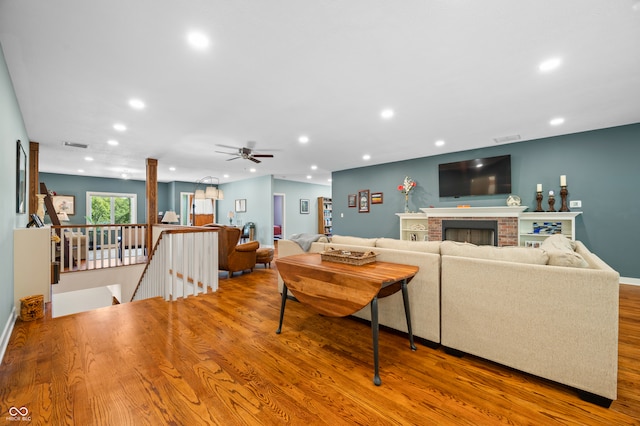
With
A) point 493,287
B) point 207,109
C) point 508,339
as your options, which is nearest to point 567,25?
point 493,287

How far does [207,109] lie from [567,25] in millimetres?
3473

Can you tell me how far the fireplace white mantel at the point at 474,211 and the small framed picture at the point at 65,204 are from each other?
34.4ft

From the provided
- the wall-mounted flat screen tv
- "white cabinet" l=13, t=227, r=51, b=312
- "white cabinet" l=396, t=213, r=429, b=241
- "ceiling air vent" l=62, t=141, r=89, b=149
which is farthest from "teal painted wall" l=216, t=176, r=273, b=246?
"white cabinet" l=13, t=227, r=51, b=312

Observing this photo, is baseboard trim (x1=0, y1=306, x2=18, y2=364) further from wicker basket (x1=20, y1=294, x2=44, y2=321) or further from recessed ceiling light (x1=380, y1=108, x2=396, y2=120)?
recessed ceiling light (x1=380, y1=108, x2=396, y2=120)

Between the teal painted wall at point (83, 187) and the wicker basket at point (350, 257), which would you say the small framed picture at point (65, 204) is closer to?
the teal painted wall at point (83, 187)

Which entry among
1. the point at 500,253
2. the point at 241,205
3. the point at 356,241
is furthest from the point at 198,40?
the point at 241,205

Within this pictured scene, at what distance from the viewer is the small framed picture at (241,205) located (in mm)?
9766

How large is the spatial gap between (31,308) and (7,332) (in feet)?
1.61

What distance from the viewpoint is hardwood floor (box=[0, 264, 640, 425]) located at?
1.46 m

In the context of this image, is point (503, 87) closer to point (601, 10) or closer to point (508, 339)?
point (601, 10)

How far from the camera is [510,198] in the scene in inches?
196

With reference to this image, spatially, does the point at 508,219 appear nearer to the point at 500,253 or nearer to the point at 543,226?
the point at 543,226

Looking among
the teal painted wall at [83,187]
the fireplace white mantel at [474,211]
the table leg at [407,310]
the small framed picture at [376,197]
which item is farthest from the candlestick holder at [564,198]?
the teal painted wall at [83,187]

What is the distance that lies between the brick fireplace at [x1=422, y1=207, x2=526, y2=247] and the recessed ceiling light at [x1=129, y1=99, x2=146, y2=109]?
520 cm
